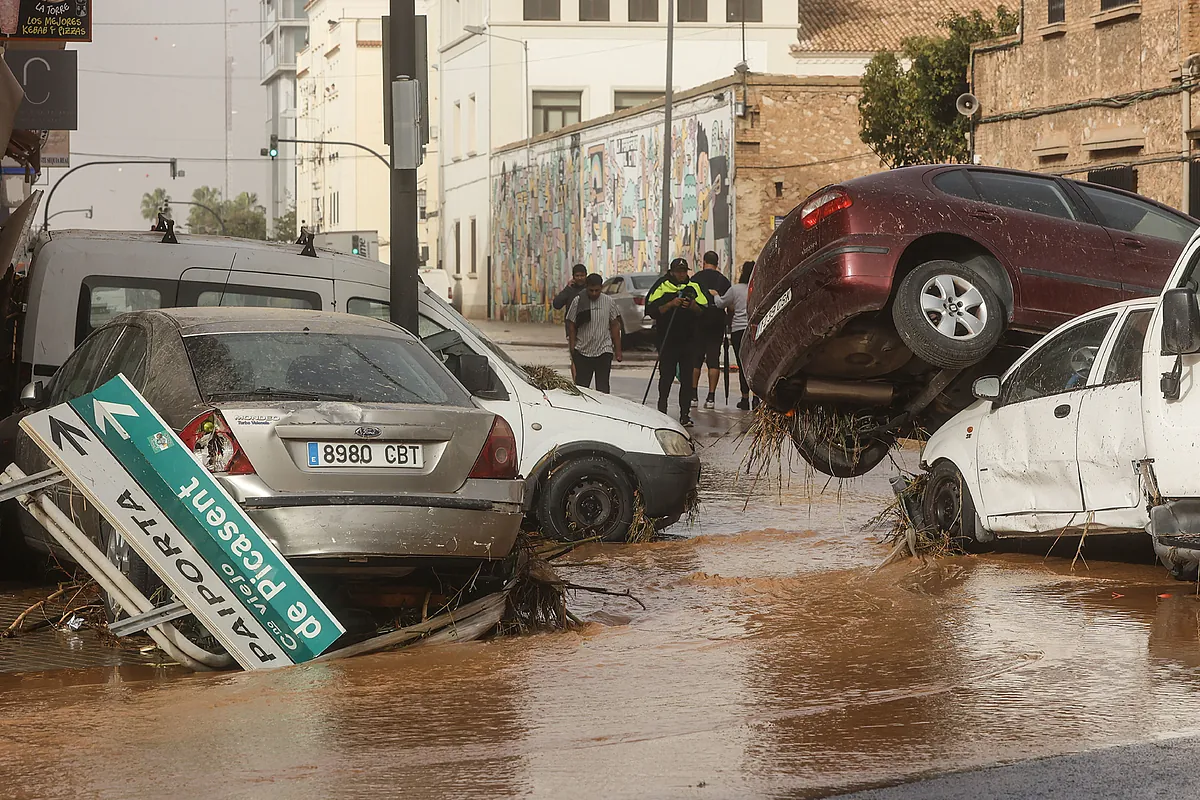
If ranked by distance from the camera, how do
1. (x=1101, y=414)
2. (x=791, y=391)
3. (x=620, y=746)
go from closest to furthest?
(x=620, y=746), (x=1101, y=414), (x=791, y=391)

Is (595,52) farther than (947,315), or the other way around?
(595,52)

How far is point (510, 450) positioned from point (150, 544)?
164cm

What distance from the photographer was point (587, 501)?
36.0ft

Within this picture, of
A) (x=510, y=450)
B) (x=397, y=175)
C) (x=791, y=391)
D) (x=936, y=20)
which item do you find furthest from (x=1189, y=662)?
(x=936, y=20)

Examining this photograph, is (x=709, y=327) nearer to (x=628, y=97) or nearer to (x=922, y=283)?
(x=922, y=283)

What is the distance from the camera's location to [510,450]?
7.60 metres

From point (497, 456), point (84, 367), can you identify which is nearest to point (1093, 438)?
point (497, 456)

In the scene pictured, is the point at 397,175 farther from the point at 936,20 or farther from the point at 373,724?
the point at 936,20

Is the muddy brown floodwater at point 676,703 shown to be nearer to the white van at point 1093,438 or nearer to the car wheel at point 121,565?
the car wheel at point 121,565

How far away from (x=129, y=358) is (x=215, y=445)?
4.50ft

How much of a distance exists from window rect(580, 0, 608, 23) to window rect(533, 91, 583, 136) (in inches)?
107

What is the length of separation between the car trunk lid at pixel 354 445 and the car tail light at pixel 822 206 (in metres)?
4.03

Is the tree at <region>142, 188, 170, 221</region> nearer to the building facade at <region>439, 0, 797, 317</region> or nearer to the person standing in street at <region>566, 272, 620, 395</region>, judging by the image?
the building facade at <region>439, 0, 797, 317</region>

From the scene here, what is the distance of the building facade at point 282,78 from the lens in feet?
474
